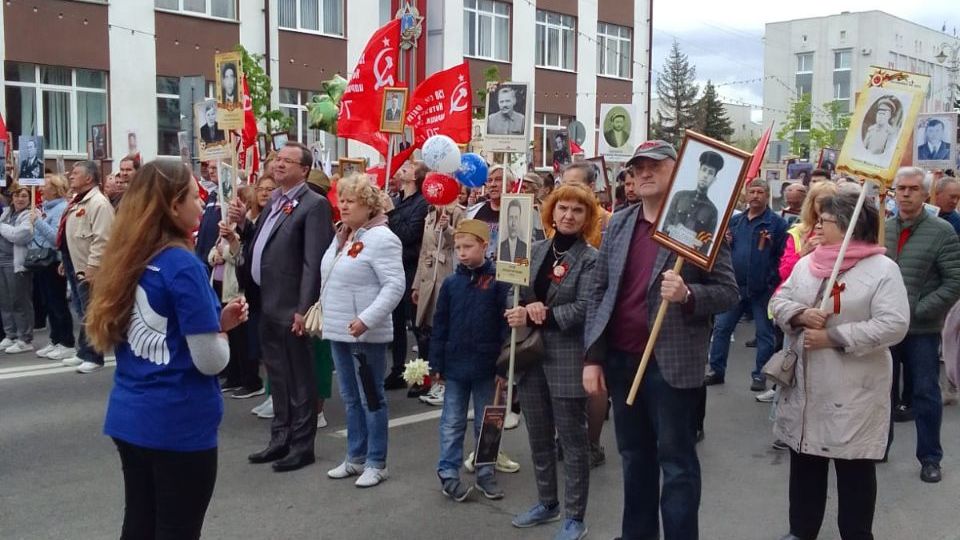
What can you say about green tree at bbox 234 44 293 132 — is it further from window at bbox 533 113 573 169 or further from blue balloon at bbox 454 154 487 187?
blue balloon at bbox 454 154 487 187

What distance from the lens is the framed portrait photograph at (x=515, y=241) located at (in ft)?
17.8

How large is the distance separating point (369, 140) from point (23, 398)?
430 centimetres

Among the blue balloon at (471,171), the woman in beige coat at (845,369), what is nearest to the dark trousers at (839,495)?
the woman in beige coat at (845,369)

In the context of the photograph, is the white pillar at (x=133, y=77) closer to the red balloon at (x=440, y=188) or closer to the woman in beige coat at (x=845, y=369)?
the red balloon at (x=440, y=188)

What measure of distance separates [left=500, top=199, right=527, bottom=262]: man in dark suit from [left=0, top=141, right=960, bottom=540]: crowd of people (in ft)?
0.36

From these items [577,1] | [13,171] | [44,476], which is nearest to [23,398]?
[44,476]

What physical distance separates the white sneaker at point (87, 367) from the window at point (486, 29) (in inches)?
941

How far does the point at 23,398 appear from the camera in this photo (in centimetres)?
860

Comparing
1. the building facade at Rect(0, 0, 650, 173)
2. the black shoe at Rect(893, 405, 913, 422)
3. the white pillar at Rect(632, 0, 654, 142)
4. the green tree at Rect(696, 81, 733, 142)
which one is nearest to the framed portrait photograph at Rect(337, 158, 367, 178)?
the building facade at Rect(0, 0, 650, 173)

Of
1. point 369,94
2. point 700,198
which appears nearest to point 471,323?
point 700,198

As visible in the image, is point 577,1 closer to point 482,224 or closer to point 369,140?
point 369,140

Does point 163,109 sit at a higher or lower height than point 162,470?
higher

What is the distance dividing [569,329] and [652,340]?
0.94 meters

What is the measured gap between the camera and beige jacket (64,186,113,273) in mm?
9633
